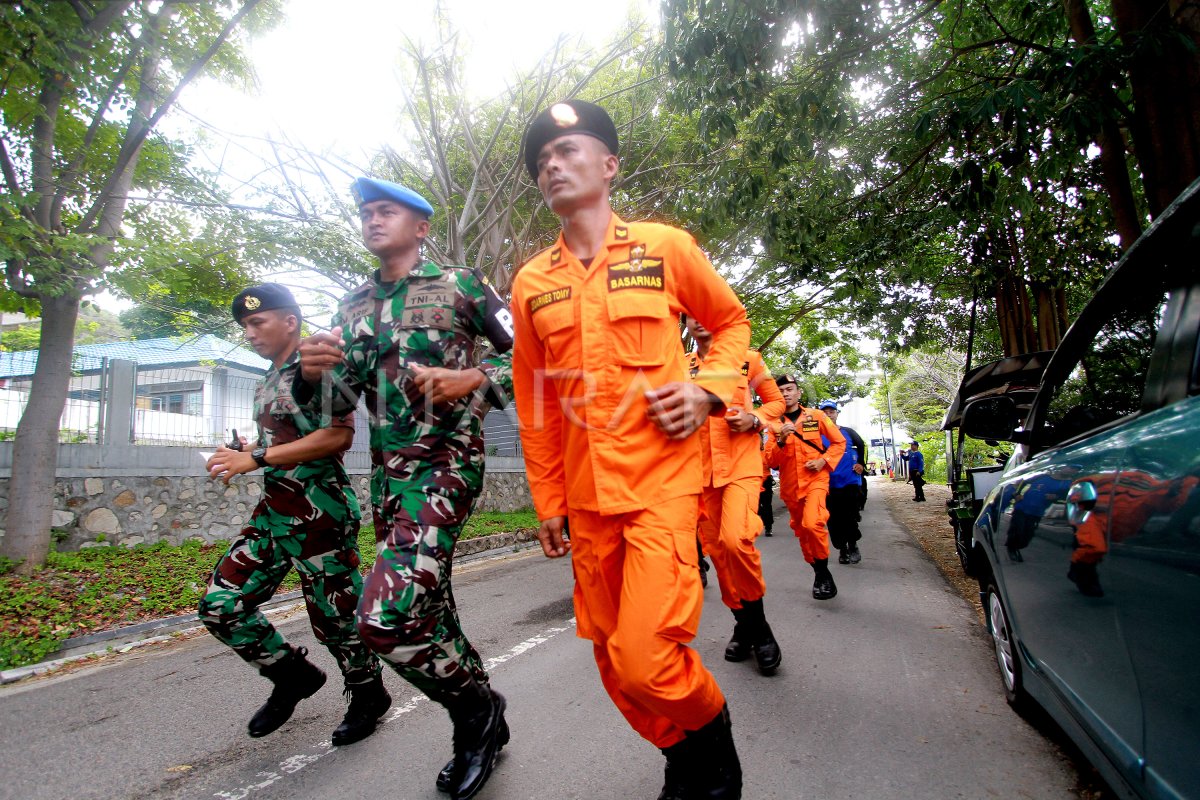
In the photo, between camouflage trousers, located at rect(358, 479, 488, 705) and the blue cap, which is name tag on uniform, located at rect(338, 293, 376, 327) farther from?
camouflage trousers, located at rect(358, 479, 488, 705)

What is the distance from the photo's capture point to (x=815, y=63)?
22.6 feet

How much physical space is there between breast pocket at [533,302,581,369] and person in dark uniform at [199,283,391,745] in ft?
3.80

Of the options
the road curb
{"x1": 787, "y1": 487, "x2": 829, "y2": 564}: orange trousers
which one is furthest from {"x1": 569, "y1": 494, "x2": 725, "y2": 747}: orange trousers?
{"x1": 787, "y1": 487, "x2": 829, "y2": 564}: orange trousers

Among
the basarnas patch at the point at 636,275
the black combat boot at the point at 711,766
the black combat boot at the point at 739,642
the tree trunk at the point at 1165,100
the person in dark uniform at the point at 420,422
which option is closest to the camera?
the black combat boot at the point at 711,766

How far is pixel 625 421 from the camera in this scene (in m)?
2.02

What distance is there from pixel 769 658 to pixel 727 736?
2026mm

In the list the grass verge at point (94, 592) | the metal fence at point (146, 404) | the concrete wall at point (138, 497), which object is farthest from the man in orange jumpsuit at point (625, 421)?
the concrete wall at point (138, 497)

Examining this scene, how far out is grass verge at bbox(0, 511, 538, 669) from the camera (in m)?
5.32

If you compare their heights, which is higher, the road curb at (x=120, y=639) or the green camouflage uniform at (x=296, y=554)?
the green camouflage uniform at (x=296, y=554)

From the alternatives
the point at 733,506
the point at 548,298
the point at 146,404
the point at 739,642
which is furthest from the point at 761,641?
the point at 146,404

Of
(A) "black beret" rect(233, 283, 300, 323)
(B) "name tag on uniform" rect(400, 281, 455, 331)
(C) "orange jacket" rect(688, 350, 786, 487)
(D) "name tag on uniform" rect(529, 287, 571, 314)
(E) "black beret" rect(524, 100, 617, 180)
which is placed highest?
(E) "black beret" rect(524, 100, 617, 180)

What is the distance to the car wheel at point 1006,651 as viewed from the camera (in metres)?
3.07

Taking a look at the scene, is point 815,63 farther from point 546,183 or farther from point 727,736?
point 727,736

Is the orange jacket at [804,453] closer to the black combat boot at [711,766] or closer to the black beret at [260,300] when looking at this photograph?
the black beret at [260,300]
